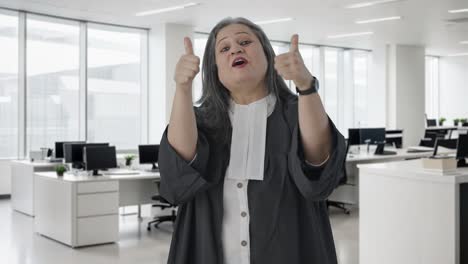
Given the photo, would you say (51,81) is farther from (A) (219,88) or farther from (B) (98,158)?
(A) (219,88)

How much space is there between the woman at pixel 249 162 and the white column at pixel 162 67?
33.2ft

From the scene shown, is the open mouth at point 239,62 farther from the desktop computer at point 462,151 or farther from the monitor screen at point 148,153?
the monitor screen at point 148,153

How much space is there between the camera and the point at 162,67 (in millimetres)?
11719

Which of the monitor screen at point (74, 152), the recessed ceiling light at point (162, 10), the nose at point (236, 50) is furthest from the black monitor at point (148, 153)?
the nose at point (236, 50)

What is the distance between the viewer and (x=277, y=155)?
1328mm

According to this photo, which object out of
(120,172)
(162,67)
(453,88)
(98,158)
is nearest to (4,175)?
(162,67)

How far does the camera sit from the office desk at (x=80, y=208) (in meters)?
6.34

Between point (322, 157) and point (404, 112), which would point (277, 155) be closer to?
point (322, 157)

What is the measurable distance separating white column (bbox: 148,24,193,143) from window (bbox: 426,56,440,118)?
35.5ft

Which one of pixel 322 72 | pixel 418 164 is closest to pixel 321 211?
pixel 418 164

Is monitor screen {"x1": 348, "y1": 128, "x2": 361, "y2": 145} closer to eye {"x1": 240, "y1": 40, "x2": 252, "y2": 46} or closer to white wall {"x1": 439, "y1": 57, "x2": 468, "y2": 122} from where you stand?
eye {"x1": 240, "y1": 40, "x2": 252, "y2": 46}

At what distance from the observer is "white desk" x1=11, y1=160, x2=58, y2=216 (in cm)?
855

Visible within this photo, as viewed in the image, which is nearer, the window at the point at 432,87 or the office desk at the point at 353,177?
the office desk at the point at 353,177

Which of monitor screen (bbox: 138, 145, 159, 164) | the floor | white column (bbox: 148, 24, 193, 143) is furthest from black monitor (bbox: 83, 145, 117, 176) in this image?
white column (bbox: 148, 24, 193, 143)
